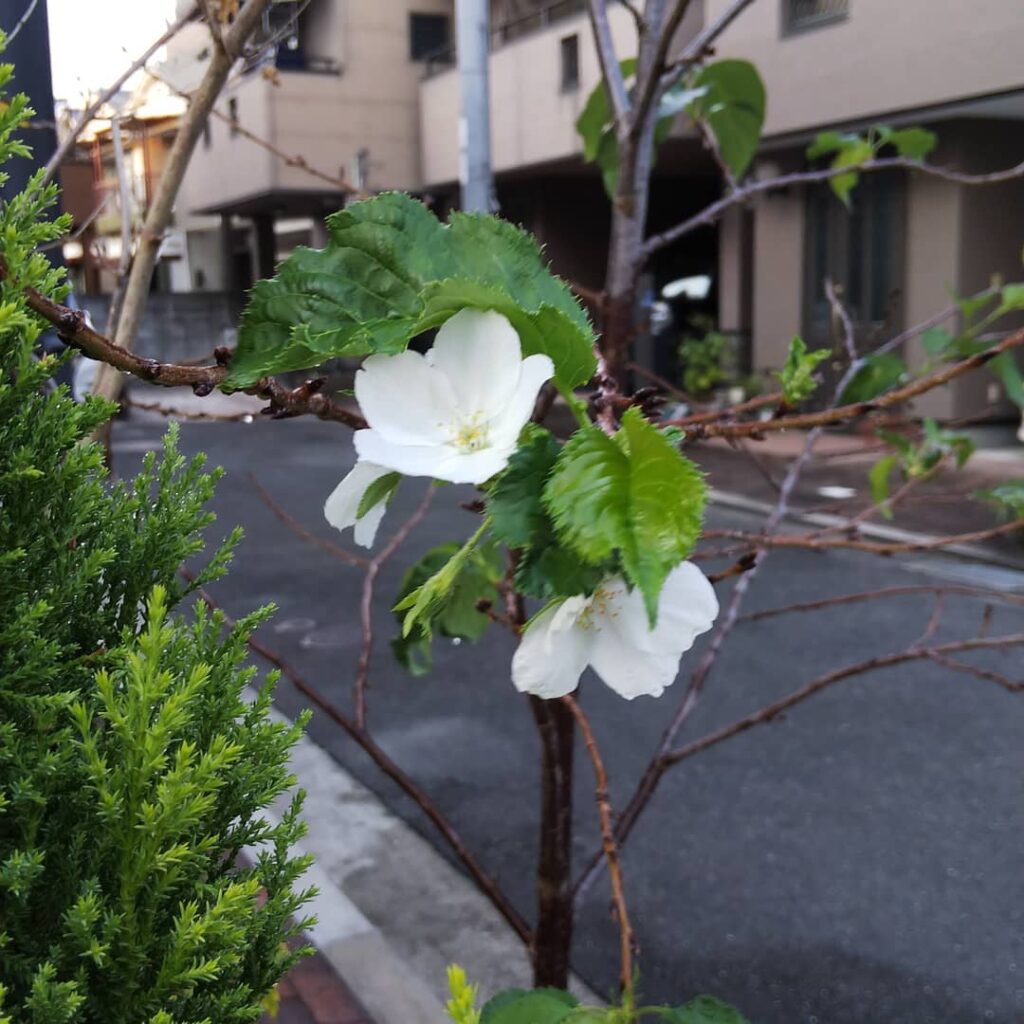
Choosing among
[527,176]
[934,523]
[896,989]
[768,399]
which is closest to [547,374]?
[768,399]

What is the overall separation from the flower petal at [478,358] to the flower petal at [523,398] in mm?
13

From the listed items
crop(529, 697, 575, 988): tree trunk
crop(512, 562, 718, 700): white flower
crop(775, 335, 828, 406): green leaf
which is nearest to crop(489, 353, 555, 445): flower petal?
crop(512, 562, 718, 700): white flower

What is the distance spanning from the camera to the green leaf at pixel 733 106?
2.09 m

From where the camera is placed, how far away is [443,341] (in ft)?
2.52

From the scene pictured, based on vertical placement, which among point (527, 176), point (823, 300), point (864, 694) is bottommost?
point (864, 694)

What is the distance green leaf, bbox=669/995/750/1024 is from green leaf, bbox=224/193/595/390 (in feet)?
2.57

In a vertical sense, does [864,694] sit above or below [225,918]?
below

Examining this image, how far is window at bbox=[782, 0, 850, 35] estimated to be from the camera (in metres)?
13.3

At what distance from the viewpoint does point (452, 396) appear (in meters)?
0.77

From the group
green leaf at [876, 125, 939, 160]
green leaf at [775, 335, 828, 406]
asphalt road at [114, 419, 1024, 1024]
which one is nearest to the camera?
green leaf at [775, 335, 828, 406]

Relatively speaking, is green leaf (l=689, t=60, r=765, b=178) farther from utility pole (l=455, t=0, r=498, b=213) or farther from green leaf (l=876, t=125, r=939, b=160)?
utility pole (l=455, t=0, r=498, b=213)

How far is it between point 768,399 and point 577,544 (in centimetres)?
103

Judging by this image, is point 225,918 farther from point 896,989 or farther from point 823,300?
point 823,300

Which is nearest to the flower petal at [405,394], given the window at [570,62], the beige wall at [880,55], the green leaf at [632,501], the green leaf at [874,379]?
the green leaf at [632,501]
